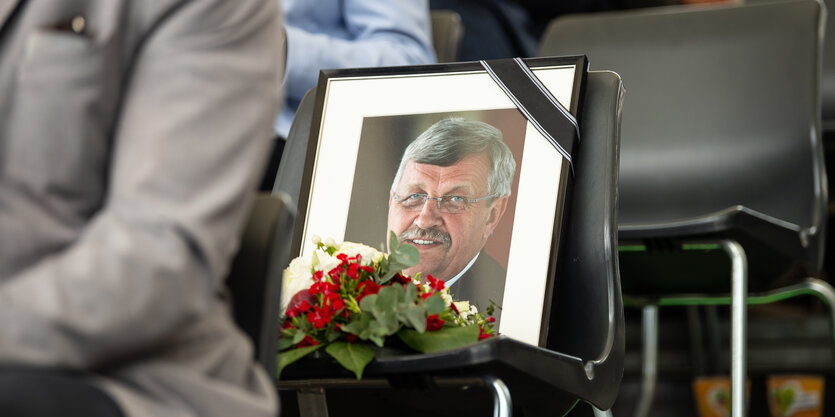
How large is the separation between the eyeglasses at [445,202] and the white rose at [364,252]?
0.15m

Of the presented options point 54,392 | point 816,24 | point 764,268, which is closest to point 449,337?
point 54,392

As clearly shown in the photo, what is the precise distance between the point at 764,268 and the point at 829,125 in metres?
1.04

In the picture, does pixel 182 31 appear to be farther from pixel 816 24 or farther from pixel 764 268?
pixel 816 24

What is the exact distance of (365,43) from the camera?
5.81 ft

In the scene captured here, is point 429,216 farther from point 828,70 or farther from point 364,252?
point 828,70

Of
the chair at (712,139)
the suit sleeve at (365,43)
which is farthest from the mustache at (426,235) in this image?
the chair at (712,139)

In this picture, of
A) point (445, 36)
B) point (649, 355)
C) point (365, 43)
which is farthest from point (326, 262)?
point (649, 355)

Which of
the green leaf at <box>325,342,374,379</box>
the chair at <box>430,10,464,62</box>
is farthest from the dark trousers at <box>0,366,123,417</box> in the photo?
the chair at <box>430,10,464,62</box>

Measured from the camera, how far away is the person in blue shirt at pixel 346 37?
5.54ft

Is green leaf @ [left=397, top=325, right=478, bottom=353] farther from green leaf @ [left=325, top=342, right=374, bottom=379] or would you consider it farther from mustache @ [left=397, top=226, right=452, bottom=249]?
mustache @ [left=397, top=226, right=452, bottom=249]

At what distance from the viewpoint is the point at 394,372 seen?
1023 mm

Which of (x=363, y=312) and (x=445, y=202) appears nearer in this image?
(x=363, y=312)

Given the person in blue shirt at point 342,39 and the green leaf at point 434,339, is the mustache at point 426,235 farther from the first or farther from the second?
the person in blue shirt at point 342,39

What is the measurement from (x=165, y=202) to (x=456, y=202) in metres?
0.62
